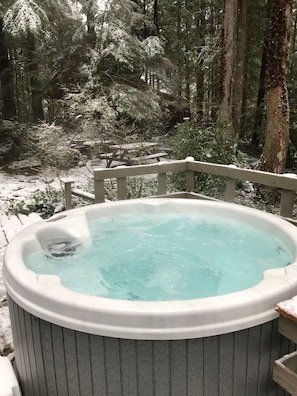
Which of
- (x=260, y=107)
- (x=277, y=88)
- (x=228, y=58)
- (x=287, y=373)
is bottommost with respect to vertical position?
(x=287, y=373)

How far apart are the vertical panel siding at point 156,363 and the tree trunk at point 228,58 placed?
4.83 m

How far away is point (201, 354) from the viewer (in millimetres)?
1527

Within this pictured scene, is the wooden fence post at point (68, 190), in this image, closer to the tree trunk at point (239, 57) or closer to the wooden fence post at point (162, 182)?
the wooden fence post at point (162, 182)

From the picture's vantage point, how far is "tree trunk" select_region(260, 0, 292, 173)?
529 centimetres

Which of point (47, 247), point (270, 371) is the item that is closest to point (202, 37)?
point (47, 247)

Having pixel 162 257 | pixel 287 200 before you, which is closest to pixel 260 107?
pixel 287 200

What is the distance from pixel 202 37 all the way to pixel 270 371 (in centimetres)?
995

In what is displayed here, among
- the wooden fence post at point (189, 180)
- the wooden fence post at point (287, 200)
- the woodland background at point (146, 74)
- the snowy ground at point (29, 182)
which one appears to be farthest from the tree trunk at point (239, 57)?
the wooden fence post at point (287, 200)

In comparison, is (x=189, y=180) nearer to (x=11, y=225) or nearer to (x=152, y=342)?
(x=11, y=225)

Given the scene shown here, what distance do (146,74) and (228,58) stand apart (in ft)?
7.74

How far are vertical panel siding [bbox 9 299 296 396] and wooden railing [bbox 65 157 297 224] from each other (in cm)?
166

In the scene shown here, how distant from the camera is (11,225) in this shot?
14.2 ft

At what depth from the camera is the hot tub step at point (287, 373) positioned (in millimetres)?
1437

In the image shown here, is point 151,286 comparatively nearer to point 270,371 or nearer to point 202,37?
point 270,371
